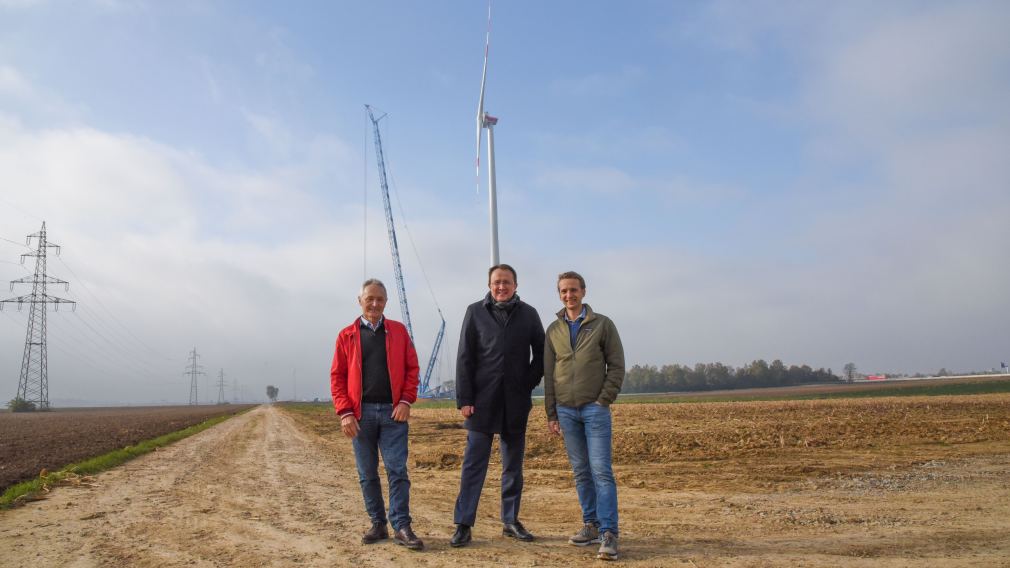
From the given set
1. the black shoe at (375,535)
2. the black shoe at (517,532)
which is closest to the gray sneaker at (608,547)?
the black shoe at (517,532)

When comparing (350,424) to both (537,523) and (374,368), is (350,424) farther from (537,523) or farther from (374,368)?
(537,523)

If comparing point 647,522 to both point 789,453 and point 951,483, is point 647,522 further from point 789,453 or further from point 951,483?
point 789,453

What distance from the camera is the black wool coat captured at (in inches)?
200

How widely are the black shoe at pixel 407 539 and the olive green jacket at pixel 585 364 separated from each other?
1503 mm

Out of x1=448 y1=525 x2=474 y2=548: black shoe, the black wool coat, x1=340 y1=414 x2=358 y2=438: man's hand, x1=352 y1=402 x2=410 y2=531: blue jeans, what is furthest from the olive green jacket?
x1=340 y1=414 x2=358 y2=438: man's hand

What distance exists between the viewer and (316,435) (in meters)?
21.0

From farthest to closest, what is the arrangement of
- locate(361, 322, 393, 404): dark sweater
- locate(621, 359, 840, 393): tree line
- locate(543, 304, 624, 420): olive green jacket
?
locate(621, 359, 840, 393): tree line, locate(361, 322, 393, 404): dark sweater, locate(543, 304, 624, 420): olive green jacket

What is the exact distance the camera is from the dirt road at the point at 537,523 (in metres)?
4.62

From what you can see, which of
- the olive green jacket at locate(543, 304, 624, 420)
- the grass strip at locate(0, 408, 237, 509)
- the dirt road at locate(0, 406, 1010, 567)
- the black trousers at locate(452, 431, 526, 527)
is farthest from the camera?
the grass strip at locate(0, 408, 237, 509)

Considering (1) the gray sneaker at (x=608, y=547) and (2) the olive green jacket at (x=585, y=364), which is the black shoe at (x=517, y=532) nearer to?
(1) the gray sneaker at (x=608, y=547)

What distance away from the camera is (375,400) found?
17.0ft

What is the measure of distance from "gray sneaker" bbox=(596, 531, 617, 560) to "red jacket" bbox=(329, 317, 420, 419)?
6.35 ft

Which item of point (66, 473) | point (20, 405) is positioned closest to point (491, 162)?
point (66, 473)

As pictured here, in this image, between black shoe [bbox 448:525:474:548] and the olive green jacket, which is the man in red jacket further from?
the olive green jacket
